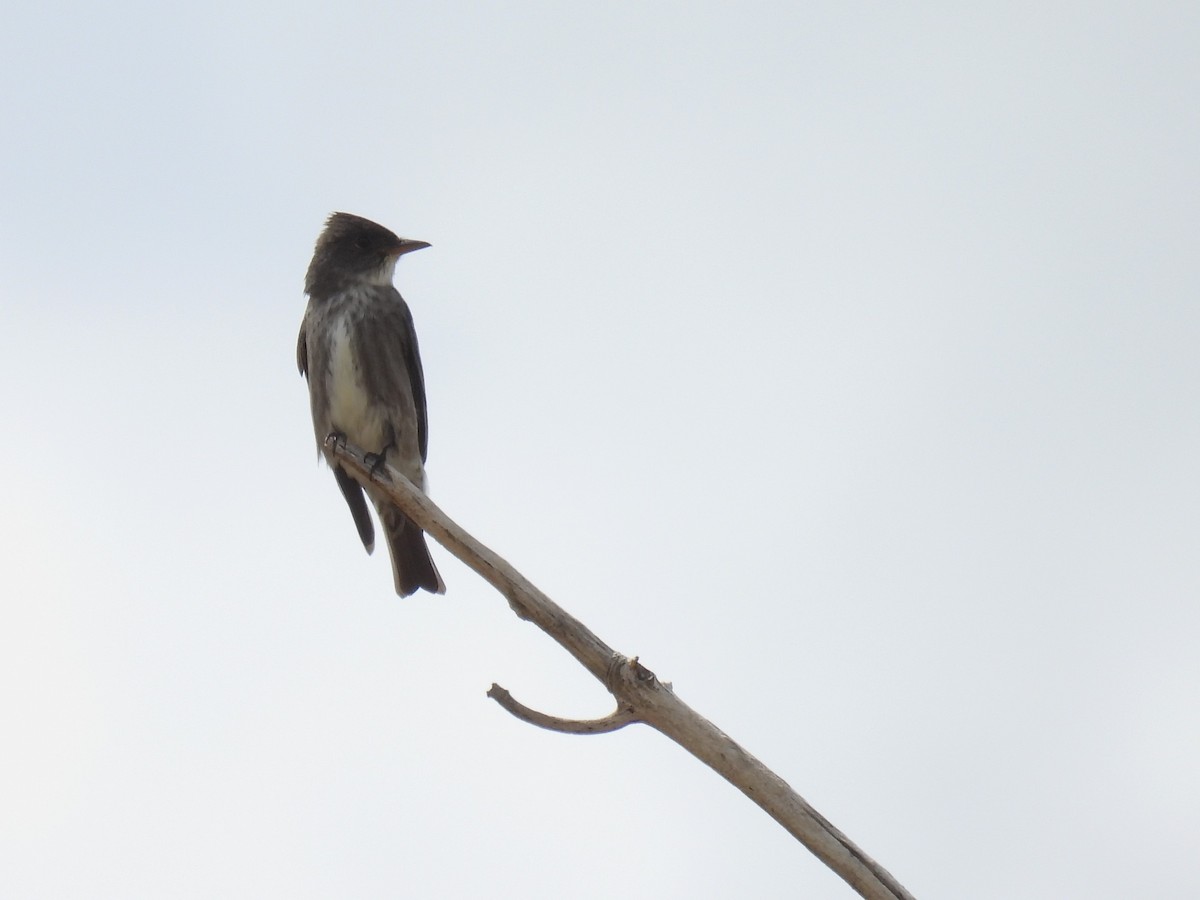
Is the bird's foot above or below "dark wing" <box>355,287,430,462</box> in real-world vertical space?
below

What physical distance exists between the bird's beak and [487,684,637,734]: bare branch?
14.3ft

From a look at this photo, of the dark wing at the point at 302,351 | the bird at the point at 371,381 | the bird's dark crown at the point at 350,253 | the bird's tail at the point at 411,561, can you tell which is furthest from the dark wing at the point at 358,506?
the bird's dark crown at the point at 350,253

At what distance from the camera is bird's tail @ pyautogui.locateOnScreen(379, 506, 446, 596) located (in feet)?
27.5

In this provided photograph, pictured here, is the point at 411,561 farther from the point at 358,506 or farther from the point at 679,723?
the point at 679,723

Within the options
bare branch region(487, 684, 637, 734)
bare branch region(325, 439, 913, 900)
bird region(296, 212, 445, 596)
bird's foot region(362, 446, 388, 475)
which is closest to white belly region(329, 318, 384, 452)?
bird region(296, 212, 445, 596)

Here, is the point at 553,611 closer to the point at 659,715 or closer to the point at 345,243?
the point at 659,715

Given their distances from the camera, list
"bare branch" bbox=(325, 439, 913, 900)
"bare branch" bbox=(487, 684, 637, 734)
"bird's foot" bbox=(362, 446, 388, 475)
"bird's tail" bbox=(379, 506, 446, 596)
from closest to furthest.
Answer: "bare branch" bbox=(325, 439, 913, 900)
"bare branch" bbox=(487, 684, 637, 734)
"bird's foot" bbox=(362, 446, 388, 475)
"bird's tail" bbox=(379, 506, 446, 596)

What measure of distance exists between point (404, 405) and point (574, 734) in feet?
11.3

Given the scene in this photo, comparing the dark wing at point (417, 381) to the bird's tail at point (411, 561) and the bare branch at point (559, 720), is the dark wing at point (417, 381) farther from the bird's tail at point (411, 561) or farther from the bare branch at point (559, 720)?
→ the bare branch at point (559, 720)

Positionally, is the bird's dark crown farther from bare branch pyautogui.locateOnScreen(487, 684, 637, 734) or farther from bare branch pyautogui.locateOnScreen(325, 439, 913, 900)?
bare branch pyautogui.locateOnScreen(487, 684, 637, 734)

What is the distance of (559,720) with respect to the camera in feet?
18.0

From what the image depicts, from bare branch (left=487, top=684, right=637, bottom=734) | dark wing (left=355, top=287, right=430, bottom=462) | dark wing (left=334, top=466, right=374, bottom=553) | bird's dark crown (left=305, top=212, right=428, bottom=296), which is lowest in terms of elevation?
bare branch (left=487, top=684, right=637, bottom=734)

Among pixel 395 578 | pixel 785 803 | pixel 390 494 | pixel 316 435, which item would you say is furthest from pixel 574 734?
pixel 316 435

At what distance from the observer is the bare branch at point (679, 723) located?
4867 millimetres
